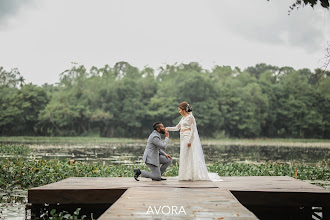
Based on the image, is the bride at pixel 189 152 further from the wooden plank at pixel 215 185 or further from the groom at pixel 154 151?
the groom at pixel 154 151

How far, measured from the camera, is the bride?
26.5ft

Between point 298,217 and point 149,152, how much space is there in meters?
3.06

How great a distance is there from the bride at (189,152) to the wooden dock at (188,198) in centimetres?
36

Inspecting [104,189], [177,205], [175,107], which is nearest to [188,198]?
[177,205]

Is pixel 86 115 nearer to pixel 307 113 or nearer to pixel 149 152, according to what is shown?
pixel 307 113

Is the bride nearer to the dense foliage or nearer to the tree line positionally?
the dense foliage

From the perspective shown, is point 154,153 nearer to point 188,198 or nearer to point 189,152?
point 189,152

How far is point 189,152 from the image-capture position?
8180mm

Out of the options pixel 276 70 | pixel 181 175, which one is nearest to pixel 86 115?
pixel 276 70

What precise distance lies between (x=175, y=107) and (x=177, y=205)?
48.0m

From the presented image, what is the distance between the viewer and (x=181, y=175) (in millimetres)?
8125

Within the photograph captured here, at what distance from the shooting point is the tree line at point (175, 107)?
51344 millimetres

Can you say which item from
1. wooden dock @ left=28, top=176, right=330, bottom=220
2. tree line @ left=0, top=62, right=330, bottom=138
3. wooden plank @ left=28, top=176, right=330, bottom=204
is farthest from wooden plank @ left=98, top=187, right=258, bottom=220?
tree line @ left=0, top=62, right=330, bottom=138

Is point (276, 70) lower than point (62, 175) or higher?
higher
